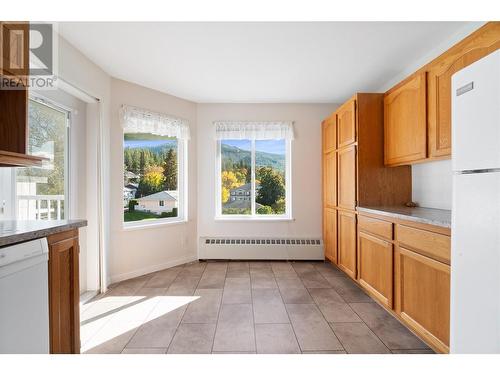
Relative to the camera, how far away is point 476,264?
111 cm

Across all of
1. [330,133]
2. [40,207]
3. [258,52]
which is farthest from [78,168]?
[330,133]

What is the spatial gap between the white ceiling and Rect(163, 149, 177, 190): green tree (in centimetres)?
90

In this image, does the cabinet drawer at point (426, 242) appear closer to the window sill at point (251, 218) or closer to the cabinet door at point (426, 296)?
the cabinet door at point (426, 296)

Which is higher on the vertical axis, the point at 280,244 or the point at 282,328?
the point at 280,244

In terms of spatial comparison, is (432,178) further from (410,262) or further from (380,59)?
(380,59)

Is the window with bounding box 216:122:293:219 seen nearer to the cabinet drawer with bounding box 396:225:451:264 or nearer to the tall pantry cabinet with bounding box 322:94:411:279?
the tall pantry cabinet with bounding box 322:94:411:279

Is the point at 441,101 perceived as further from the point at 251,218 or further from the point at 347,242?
the point at 251,218

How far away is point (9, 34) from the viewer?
1598mm

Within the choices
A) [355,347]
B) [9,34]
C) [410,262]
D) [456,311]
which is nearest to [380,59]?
[410,262]

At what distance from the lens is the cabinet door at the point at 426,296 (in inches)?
62.1

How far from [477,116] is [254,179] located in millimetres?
3106

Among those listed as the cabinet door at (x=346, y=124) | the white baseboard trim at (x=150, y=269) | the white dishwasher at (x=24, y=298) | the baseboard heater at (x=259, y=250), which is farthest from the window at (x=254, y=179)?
the white dishwasher at (x=24, y=298)
